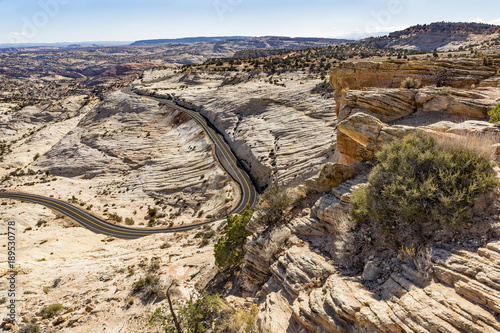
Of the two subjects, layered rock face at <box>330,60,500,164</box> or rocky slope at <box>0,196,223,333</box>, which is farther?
layered rock face at <box>330,60,500,164</box>

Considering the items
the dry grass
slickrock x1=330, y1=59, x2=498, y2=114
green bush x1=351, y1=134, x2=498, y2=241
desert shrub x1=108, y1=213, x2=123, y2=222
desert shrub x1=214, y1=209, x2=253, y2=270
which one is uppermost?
slickrock x1=330, y1=59, x2=498, y2=114

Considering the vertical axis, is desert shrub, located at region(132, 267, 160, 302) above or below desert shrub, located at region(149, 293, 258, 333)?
below

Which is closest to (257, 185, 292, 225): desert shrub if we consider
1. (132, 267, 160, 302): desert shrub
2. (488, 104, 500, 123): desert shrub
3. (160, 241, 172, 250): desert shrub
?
(132, 267, 160, 302): desert shrub

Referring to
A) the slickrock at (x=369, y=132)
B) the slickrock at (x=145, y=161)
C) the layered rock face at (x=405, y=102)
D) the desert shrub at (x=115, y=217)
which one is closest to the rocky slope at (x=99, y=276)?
the desert shrub at (x=115, y=217)

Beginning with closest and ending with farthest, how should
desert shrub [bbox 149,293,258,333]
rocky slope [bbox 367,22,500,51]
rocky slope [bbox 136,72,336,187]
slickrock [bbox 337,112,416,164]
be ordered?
1. desert shrub [bbox 149,293,258,333]
2. slickrock [bbox 337,112,416,164]
3. rocky slope [bbox 136,72,336,187]
4. rocky slope [bbox 367,22,500,51]

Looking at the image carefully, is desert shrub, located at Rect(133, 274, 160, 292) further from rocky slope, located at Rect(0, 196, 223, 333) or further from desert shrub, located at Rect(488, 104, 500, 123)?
desert shrub, located at Rect(488, 104, 500, 123)

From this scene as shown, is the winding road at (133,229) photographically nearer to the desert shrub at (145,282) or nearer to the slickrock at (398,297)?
the desert shrub at (145,282)

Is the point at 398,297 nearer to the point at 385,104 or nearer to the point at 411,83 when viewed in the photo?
the point at 385,104
